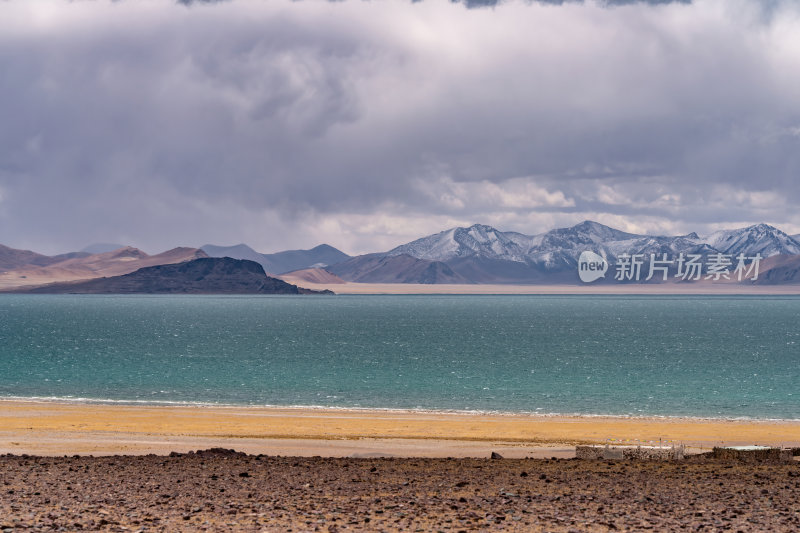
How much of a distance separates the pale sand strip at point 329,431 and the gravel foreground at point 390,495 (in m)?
6.65

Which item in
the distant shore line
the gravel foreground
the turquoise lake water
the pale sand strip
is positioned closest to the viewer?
the gravel foreground

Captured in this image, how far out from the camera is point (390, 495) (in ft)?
52.0

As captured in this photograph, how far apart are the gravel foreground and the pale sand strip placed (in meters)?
6.65

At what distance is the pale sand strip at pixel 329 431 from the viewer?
91.5 ft

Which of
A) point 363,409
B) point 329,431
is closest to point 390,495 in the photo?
point 329,431

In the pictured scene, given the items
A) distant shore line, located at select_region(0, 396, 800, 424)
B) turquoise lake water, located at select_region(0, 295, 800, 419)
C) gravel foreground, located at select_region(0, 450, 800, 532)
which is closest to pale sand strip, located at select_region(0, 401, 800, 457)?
distant shore line, located at select_region(0, 396, 800, 424)

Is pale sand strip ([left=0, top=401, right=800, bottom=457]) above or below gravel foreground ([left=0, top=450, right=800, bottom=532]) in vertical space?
below

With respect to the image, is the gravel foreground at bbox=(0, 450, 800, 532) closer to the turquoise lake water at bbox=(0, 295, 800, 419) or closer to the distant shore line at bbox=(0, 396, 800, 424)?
→ the distant shore line at bbox=(0, 396, 800, 424)

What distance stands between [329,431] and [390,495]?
19.4 meters

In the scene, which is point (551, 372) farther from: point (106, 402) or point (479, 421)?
point (106, 402)

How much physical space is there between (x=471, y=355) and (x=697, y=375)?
85.3 feet

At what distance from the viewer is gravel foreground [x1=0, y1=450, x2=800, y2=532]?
13219 millimetres

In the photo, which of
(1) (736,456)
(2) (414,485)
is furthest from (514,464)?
(1) (736,456)

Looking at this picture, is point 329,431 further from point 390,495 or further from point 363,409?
point 390,495
